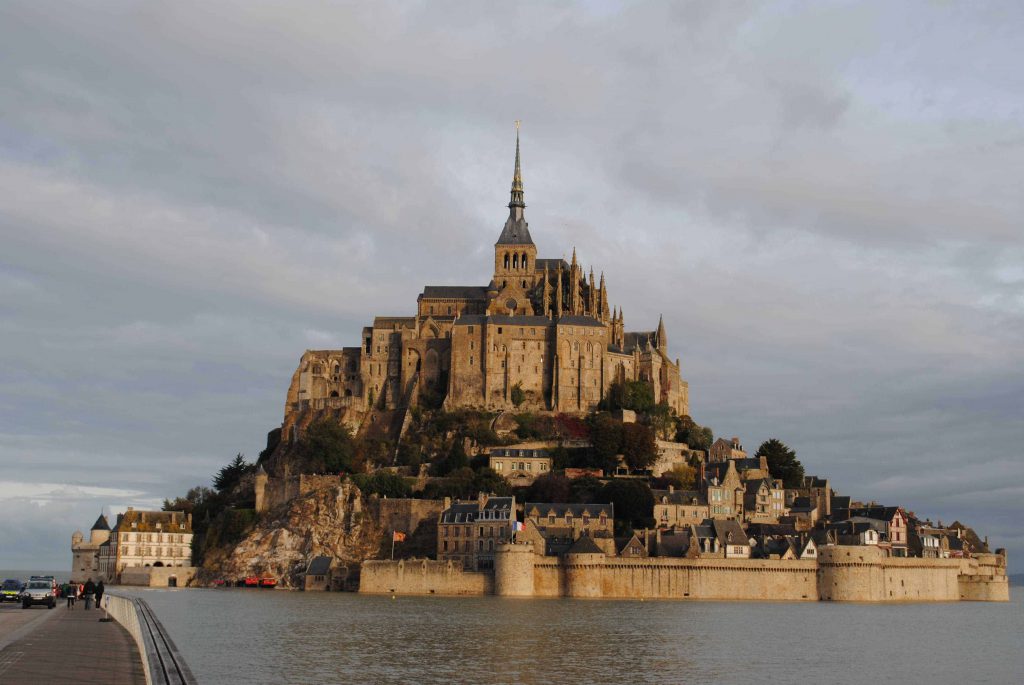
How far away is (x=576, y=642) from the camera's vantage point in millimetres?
50781

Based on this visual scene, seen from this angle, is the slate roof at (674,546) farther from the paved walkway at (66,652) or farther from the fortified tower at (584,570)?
the paved walkway at (66,652)

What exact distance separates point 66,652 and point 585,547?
5475cm

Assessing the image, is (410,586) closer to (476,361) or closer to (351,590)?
(351,590)

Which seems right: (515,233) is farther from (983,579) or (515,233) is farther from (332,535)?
(983,579)

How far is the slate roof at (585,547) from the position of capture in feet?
273

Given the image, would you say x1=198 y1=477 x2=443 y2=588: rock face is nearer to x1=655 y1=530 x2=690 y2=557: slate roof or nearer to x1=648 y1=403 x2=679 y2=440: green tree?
x1=655 y1=530 x2=690 y2=557: slate roof

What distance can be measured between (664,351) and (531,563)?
41.8 metres

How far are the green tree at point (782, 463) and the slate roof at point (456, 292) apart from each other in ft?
105

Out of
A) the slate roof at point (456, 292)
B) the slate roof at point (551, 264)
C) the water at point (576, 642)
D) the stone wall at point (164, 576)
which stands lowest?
the water at point (576, 642)

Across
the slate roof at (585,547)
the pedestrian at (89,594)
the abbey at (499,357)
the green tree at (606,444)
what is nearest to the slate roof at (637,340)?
the abbey at (499,357)

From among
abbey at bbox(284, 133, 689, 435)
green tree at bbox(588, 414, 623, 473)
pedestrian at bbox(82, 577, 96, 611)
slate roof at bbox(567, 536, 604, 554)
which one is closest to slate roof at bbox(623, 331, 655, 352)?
abbey at bbox(284, 133, 689, 435)

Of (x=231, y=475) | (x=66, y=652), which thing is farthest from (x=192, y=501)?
(x=66, y=652)

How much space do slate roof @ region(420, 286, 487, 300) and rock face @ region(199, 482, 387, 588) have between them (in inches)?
1237

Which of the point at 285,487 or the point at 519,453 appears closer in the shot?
the point at 285,487
